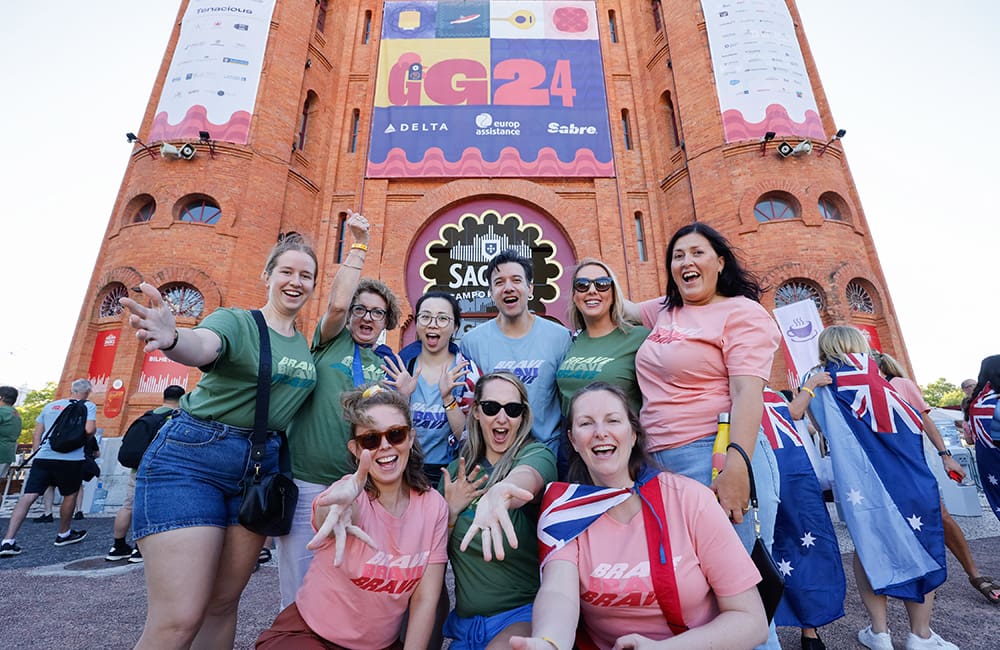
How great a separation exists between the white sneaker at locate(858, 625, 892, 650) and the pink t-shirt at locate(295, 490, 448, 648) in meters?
3.02

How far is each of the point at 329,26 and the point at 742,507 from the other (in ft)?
64.1

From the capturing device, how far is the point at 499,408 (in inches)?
90.3

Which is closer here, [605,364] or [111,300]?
[605,364]

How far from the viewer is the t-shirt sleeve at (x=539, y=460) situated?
216cm

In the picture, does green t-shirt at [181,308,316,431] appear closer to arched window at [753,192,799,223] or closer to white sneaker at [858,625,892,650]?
white sneaker at [858,625,892,650]

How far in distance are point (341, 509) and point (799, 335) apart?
38.1 feet

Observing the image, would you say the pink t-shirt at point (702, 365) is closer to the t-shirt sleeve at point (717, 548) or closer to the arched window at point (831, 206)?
the t-shirt sleeve at point (717, 548)

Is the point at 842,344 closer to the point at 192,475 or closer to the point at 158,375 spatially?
the point at 192,475

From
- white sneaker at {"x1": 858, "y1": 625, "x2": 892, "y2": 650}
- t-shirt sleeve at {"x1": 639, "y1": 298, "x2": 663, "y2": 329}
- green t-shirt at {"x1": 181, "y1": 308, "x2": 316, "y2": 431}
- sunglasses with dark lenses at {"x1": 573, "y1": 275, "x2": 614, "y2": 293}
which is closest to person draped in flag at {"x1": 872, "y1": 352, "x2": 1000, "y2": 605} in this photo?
white sneaker at {"x1": 858, "y1": 625, "x2": 892, "y2": 650}

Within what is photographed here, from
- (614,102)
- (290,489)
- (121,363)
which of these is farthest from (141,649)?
(614,102)

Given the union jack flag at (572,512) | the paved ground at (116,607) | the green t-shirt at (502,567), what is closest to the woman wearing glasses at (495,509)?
the green t-shirt at (502,567)

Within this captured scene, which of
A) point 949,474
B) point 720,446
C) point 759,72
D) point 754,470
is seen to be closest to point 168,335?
point 720,446

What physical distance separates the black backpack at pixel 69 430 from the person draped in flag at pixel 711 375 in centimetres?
747

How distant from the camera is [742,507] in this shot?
6.24 ft
